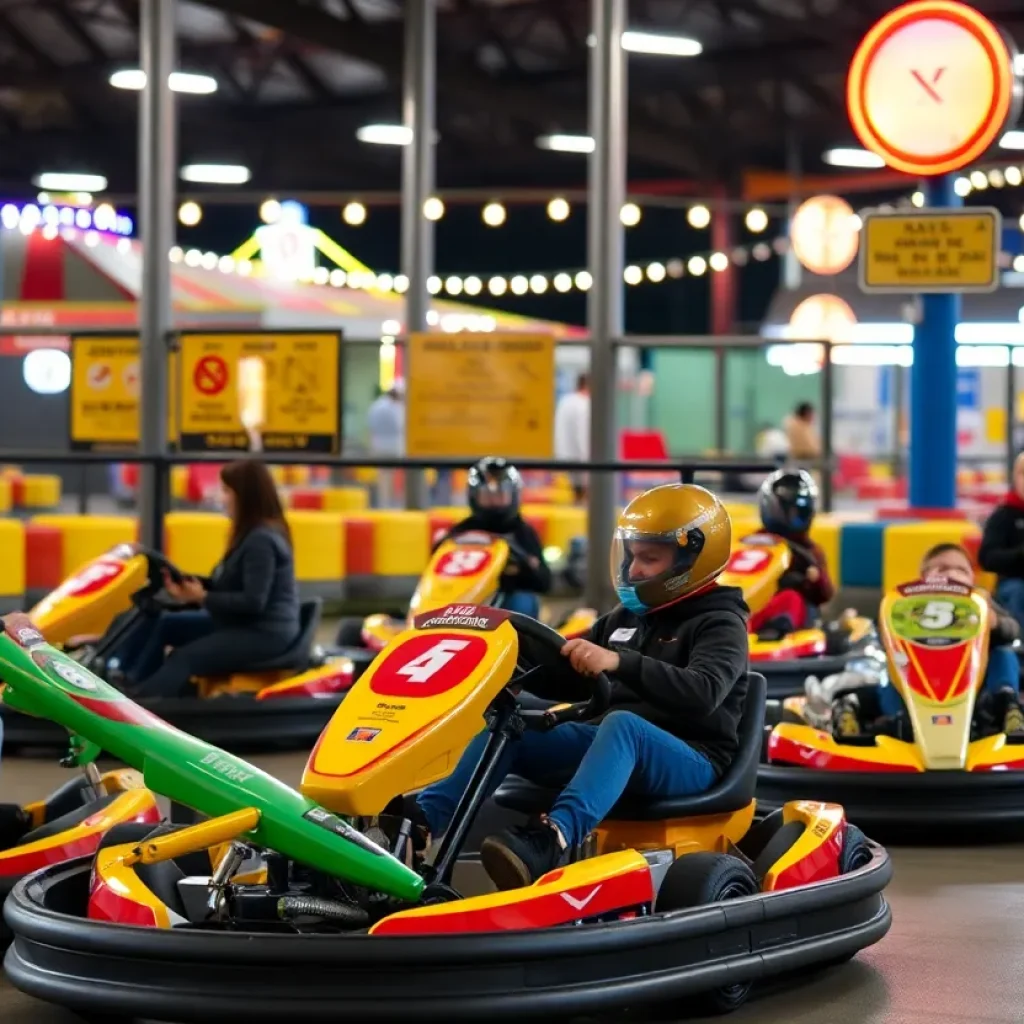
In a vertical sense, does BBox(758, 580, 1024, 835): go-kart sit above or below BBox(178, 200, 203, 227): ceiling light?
below

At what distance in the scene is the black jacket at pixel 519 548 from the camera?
283 inches

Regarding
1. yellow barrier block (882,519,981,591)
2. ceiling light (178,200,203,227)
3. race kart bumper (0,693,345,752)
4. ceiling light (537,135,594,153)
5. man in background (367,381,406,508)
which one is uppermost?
ceiling light (537,135,594,153)

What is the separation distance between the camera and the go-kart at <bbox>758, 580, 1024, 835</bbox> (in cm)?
478

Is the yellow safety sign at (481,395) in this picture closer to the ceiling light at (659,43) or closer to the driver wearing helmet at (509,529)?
the driver wearing helmet at (509,529)

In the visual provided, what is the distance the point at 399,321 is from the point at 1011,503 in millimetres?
12767

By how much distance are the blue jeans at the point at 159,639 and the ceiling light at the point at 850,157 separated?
18448mm

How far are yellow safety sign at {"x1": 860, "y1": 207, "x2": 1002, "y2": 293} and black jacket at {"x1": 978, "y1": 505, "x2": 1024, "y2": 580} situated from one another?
78 cm

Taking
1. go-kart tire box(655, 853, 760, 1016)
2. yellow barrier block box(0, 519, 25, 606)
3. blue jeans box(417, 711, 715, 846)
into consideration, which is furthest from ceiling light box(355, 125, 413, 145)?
go-kart tire box(655, 853, 760, 1016)

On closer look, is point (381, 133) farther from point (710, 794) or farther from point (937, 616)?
point (710, 794)

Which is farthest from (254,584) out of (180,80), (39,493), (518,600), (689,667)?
(180,80)

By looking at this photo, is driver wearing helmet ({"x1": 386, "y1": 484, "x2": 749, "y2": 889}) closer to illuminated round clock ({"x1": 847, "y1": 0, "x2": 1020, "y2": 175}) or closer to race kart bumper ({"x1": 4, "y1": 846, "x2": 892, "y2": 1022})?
race kart bumper ({"x1": 4, "y1": 846, "x2": 892, "y2": 1022})

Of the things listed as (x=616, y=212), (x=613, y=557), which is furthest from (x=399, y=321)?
(x=613, y=557)

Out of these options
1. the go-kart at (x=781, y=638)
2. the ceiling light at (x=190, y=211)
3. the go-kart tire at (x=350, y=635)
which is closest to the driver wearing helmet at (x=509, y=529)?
the go-kart tire at (x=350, y=635)

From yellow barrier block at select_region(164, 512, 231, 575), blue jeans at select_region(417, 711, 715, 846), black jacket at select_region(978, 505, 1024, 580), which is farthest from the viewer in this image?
yellow barrier block at select_region(164, 512, 231, 575)
